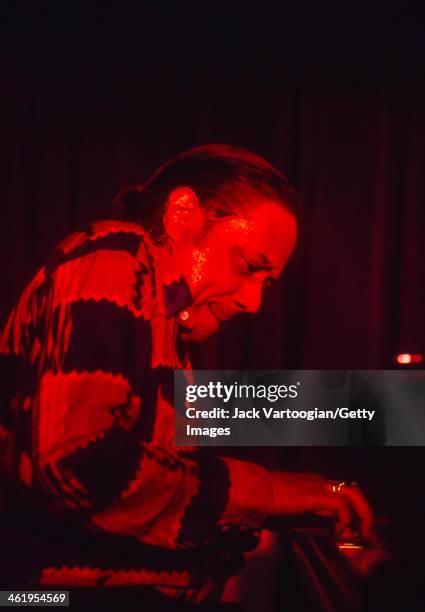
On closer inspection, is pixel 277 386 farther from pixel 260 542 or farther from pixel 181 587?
pixel 181 587

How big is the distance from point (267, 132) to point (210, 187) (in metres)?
0.45

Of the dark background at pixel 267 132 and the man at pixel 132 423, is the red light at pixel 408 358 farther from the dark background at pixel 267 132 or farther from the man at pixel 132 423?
the man at pixel 132 423

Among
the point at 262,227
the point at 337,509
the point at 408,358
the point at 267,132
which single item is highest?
the point at 267,132

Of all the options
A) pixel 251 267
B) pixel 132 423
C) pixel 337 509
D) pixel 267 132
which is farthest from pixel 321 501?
pixel 267 132

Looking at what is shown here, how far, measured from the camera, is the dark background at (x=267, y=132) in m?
1.42

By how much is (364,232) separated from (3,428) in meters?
1.01

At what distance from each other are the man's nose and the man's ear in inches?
6.7

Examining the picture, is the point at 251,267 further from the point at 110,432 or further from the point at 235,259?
the point at 110,432

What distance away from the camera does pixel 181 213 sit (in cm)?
107

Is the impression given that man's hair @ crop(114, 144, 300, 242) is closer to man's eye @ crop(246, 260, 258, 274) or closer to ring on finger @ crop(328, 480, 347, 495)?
man's eye @ crop(246, 260, 258, 274)

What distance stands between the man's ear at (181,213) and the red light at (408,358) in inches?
28.0

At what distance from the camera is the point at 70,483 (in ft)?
2.58

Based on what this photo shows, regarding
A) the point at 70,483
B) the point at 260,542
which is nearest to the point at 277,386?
the point at 260,542

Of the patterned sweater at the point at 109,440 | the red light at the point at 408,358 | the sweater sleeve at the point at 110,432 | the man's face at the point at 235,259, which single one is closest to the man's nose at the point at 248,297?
the man's face at the point at 235,259
